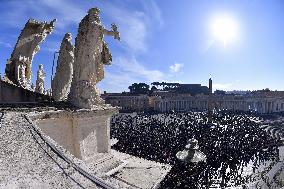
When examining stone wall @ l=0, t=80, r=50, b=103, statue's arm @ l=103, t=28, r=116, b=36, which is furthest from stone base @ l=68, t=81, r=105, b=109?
stone wall @ l=0, t=80, r=50, b=103

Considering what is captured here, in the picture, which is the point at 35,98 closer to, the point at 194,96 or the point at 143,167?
the point at 143,167

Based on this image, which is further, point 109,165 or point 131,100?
point 131,100

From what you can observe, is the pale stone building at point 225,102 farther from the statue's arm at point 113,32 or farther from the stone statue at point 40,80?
the statue's arm at point 113,32

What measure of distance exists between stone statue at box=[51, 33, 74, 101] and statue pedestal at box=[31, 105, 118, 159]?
1641 mm

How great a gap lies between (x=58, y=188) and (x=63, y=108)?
365cm

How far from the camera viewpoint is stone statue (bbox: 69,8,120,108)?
6.62m

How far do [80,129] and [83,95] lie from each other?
762mm

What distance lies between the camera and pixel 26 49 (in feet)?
32.5

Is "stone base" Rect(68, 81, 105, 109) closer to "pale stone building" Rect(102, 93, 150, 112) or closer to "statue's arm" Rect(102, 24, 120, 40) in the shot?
"statue's arm" Rect(102, 24, 120, 40)

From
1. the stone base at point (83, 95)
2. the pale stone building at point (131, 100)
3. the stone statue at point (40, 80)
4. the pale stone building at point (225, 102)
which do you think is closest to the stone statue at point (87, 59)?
the stone base at point (83, 95)

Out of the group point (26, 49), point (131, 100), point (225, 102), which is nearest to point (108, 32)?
point (26, 49)

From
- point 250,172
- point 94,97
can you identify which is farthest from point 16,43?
point 250,172

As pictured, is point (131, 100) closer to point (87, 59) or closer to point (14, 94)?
point (14, 94)

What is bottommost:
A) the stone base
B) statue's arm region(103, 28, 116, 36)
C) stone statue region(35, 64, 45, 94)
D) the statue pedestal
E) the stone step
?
the stone step
